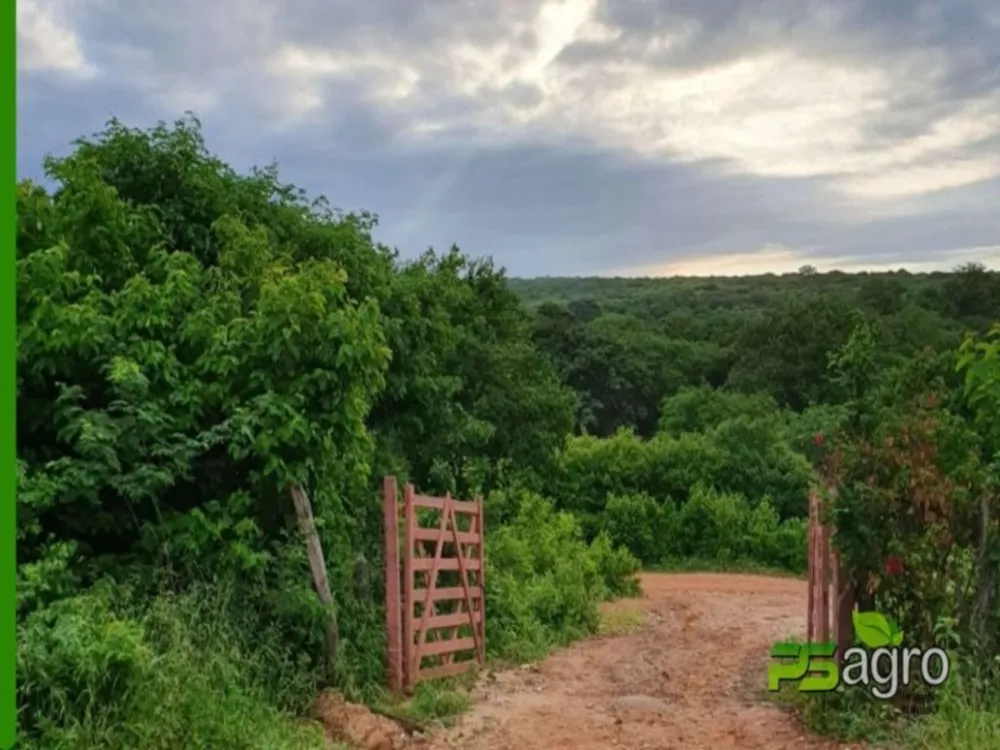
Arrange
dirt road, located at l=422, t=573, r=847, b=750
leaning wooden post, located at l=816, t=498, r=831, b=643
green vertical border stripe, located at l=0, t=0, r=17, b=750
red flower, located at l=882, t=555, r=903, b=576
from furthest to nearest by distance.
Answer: leaning wooden post, located at l=816, t=498, r=831, b=643, dirt road, located at l=422, t=573, r=847, b=750, red flower, located at l=882, t=555, r=903, b=576, green vertical border stripe, located at l=0, t=0, r=17, b=750

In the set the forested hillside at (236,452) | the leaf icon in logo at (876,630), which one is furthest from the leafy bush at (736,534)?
the leaf icon in logo at (876,630)

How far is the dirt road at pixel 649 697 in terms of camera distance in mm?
7406

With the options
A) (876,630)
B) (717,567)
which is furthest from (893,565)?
(717,567)

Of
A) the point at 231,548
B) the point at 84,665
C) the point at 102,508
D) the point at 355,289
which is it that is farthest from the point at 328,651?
the point at 355,289

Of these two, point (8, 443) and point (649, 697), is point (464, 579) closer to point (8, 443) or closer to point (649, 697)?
point (649, 697)

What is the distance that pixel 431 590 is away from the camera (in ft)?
29.7

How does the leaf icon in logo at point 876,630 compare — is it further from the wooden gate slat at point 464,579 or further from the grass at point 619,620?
the grass at point 619,620

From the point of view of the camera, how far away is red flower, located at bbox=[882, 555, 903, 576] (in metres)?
7.25

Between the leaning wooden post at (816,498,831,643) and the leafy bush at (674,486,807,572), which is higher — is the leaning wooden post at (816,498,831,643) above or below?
above

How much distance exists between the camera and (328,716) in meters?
7.20

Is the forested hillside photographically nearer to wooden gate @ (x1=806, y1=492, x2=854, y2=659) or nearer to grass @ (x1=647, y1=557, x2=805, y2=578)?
wooden gate @ (x1=806, y1=492, x2=854, y2=659)

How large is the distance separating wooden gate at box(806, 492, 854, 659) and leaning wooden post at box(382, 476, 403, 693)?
11.0ft

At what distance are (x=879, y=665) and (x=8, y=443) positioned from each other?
19.4 ft

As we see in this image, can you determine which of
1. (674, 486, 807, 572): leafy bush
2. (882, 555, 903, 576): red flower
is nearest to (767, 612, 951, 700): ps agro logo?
(882, 555, 903, 576): red flower
